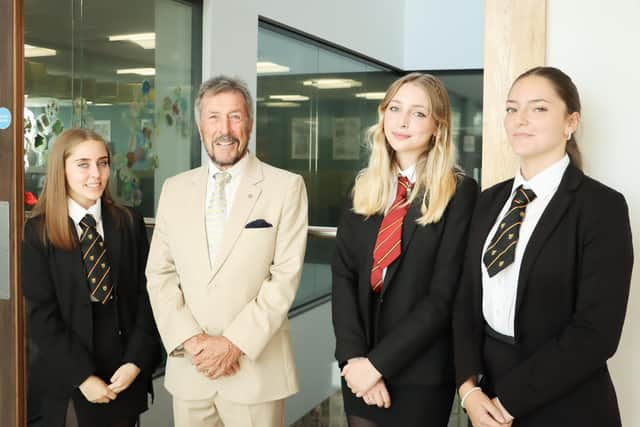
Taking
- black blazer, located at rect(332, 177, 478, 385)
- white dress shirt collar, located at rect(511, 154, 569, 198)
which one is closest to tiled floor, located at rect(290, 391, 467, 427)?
black blazer, located at rect(332, 177, 478, 385)

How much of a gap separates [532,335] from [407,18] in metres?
8.47

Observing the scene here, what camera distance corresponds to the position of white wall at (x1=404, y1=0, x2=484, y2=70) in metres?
9.35

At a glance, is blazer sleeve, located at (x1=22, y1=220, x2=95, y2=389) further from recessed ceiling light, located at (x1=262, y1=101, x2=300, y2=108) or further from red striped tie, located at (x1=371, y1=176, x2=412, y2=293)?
recessed ceiling light, located at (x1=262, y1=101, x2=300, y2=108)

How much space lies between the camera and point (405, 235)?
221cm

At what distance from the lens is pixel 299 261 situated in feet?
8.21

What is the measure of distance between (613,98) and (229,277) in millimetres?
1352

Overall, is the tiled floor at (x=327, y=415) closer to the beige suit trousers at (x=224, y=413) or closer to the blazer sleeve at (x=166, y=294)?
the beige suit trousers at (x=224, y=413)

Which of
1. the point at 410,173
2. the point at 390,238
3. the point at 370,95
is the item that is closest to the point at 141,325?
the point at 390,238

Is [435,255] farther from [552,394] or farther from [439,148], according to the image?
[552,394]

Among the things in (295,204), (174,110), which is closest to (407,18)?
(174,110)

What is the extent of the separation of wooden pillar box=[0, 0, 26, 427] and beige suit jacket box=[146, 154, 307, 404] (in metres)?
0.96

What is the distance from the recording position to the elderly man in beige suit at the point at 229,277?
244 cm

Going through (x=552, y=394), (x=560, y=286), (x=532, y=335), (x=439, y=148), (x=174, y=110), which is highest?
(x=174, y=110)

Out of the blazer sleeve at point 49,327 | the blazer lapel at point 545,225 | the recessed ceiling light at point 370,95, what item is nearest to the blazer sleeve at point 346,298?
the blazer lapel at point 545,225
